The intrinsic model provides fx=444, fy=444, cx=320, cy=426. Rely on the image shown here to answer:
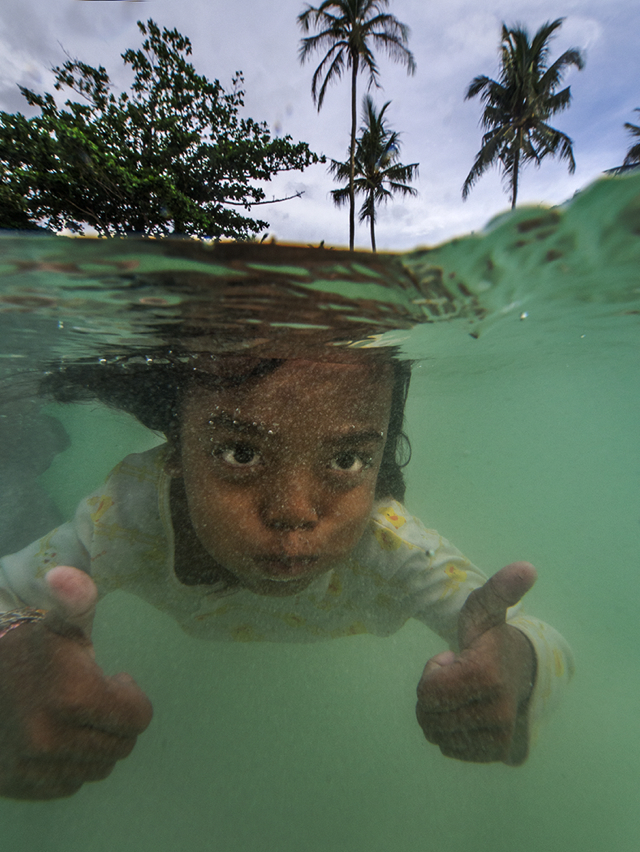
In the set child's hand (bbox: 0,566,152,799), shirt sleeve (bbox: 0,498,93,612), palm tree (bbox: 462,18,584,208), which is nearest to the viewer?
child's hand (bbox: 0,566,152,799)

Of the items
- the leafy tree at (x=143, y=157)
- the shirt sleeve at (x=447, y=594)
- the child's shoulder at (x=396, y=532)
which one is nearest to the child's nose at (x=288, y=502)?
the child's shoulder at (x=396, y=532)

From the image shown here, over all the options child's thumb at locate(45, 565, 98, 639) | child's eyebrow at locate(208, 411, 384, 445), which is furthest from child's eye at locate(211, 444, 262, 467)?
→ child's thumb at locate(45, 565, 98, 639)

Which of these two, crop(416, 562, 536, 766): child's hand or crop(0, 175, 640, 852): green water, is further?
crop(0, 175, 640, 852): green water

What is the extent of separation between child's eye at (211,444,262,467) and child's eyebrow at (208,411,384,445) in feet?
0.38

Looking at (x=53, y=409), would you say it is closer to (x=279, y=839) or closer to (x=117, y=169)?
(x=117, y=169)

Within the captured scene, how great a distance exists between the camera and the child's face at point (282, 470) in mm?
2701

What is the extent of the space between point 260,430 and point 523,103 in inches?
A: 942

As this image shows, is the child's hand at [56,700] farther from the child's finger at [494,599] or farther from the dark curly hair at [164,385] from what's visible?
the child's finger at [494,599]

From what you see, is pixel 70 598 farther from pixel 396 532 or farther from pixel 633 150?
pixel 633 150

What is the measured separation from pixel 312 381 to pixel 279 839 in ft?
15.1

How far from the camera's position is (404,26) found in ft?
56.6

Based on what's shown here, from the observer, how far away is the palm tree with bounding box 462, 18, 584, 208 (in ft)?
62.1

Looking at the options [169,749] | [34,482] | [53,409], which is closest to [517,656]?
[169,749]

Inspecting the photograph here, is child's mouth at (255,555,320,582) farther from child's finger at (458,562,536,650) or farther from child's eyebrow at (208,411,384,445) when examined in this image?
child's finger at (458,562,536,650)
